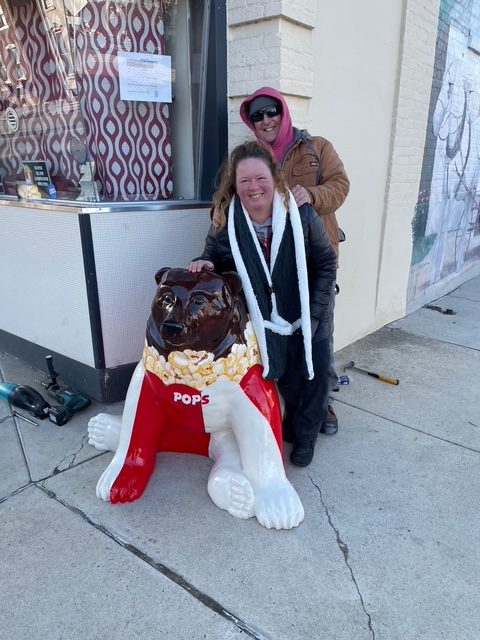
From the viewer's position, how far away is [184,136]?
3760mm

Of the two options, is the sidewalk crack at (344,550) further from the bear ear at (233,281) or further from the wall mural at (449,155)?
the wall mural at (449,155)

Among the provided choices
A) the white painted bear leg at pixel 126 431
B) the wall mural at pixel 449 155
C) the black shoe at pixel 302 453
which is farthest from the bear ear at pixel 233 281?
the wall mural at pixel 449 155

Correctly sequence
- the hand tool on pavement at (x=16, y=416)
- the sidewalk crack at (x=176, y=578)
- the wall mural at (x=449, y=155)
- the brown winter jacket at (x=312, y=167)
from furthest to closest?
the wall mural at (x=449, y=155), the hand tool on pavement at (x=16, y=416), the brown winter jacket at (x=312, y=167), the sidewalk crack at (x=176, y=578)

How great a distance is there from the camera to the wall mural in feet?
17.7

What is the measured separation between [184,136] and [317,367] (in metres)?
2.16

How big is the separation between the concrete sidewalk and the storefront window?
1.88m

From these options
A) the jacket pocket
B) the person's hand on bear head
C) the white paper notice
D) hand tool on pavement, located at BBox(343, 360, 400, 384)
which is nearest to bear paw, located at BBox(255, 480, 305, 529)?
the person's hand on bear head

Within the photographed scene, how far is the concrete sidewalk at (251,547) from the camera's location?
1.84m

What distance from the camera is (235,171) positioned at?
2.36 meters

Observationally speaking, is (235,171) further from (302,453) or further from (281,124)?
(302,453)

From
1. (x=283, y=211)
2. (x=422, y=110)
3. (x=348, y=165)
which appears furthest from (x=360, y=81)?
(x=283, y=211)

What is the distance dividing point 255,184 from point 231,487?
1.46 m

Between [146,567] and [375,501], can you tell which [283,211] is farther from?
[146,567]

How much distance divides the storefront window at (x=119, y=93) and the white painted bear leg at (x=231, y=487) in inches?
81.9
